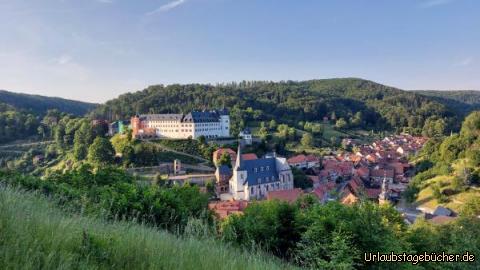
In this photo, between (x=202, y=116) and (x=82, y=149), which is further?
(x=202, y=116)

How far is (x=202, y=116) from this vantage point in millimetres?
60375

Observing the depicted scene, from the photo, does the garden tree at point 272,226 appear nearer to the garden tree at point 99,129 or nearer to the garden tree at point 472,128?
the garden tree at point 472,128

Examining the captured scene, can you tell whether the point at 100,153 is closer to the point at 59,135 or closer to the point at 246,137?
the point at 59,135

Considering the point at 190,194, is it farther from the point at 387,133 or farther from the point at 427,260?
the point at 387,133

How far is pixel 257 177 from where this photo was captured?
37.6 metres

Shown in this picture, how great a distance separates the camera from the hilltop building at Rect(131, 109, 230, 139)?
58.7 meters

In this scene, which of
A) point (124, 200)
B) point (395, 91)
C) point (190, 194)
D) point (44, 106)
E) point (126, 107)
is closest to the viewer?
point (124, 200)

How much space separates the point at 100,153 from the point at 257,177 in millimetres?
21373

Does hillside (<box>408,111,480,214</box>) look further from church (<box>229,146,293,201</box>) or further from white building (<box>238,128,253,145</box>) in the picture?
white building (<box>238,128,253,145</box>)

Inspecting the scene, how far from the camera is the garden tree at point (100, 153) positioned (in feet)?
147

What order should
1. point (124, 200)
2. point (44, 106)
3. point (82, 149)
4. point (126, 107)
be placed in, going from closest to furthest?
1. point (124, 200)
2. point (82, 149)
3. point (126, 107)
4. point (44, 106)

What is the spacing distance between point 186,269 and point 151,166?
43924 mm

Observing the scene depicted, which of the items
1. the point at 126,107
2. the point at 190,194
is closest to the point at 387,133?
the point at 126,107

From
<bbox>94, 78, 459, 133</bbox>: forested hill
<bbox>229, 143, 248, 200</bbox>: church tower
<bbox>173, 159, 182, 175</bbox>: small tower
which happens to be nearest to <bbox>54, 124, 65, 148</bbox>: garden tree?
<bbox>94, 78, 459, 133</bbox>: forested hill
